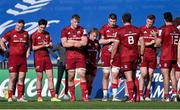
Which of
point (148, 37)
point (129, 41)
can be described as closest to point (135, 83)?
point (129, 41)

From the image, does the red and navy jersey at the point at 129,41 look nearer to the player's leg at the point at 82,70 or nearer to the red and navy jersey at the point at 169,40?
the red and navy jersey at the point at 169,40

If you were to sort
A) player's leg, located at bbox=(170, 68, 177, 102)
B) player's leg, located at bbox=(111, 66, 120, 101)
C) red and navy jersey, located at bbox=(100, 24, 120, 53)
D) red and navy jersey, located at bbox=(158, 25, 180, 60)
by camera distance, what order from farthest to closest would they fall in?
red and navy jersey, located at bbox=(100, 24, 120, 53)
player's leg, located at bbox=(111, 66, 120, 101)
red and navy jersey, located at bbox=(158, 25, 180, 60)
player's leg, located at bbox=(170, 68, 177, 102)

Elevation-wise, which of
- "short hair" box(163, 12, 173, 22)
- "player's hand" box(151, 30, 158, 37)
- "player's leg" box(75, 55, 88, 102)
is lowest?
"player's leg" box(75, 55, 88, 102)

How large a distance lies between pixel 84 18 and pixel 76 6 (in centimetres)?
49

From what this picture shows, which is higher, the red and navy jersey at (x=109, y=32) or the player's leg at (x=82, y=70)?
Answer: the red and navy jersey at (x=109, y=32)

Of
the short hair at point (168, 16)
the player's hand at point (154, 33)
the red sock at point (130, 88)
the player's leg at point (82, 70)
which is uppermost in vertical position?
the short hair at point (168, 16)

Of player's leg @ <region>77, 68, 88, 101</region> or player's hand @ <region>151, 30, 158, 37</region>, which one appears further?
player's hand @ <region>151, 30, 158, 37</region>

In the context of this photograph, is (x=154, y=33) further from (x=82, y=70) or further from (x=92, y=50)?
(x=82, y=70)

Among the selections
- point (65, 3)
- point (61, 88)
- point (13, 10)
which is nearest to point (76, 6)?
point (65, 3)

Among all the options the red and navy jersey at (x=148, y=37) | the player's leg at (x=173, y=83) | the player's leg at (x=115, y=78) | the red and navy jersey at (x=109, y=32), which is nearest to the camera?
the player's leg at (x=173, y=83)

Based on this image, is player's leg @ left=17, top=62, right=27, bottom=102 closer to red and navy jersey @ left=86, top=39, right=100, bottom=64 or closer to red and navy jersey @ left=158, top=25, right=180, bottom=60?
red and navy jersey @ left=86, top=39, right=100, bottom=64

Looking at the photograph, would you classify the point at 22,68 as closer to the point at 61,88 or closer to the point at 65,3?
the point at 61,88

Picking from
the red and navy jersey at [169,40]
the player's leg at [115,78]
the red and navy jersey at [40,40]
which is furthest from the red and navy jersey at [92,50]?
the red and navy jersey at [169,40]

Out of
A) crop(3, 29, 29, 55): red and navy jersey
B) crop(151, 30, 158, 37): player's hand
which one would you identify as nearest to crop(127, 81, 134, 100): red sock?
crop(151, 30, 158, 37): player's hand
